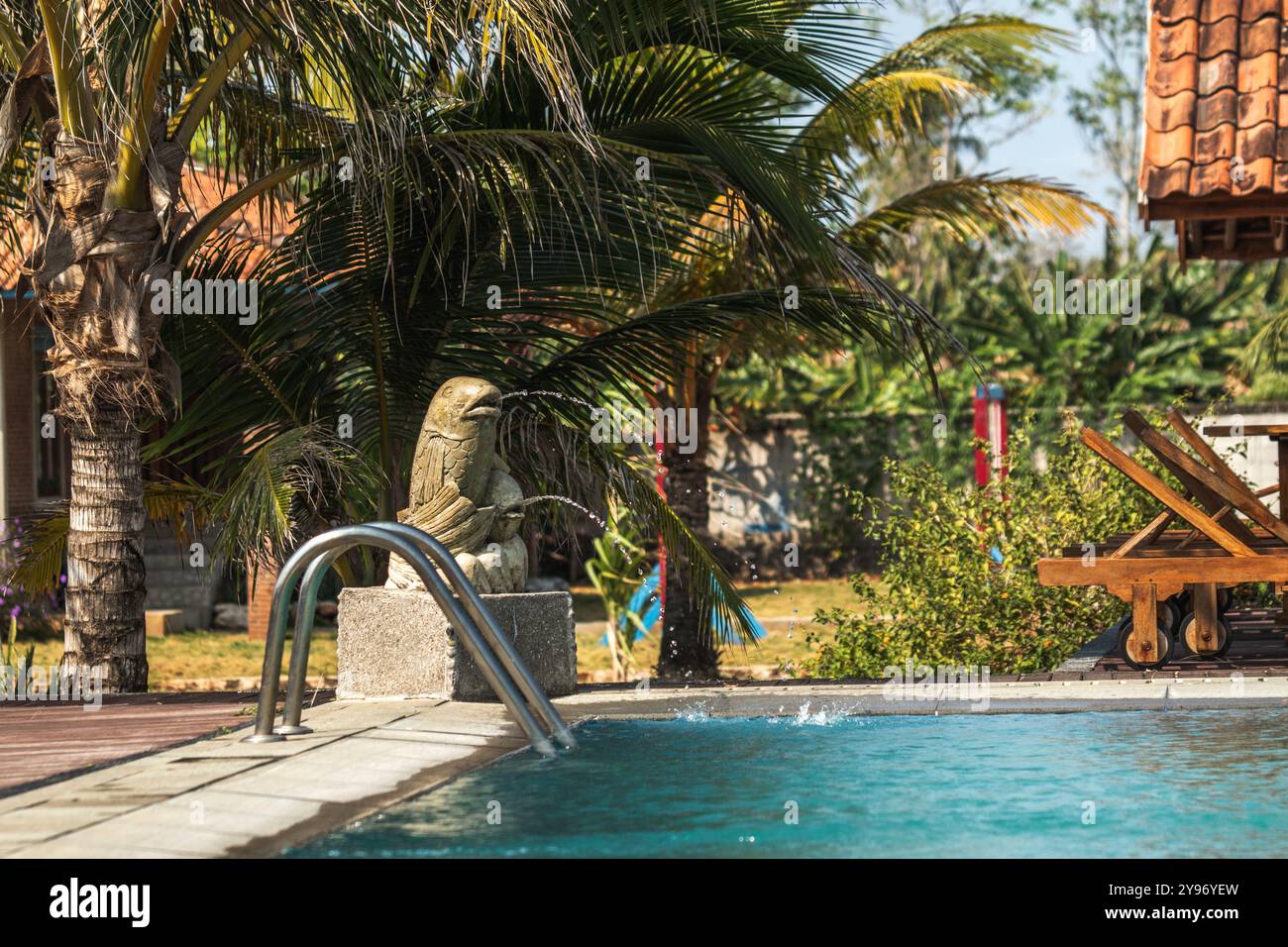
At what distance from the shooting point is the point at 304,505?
934cm

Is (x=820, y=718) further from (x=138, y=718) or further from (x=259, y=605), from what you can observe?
(x=259, y=605)

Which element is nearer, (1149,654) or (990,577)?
(1149,654)

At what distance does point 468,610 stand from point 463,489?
1382mm

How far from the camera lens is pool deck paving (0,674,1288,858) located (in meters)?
4.81

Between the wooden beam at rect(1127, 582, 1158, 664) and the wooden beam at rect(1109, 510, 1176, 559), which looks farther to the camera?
the wooden beam at rect(1109, 510, 1176, 559)

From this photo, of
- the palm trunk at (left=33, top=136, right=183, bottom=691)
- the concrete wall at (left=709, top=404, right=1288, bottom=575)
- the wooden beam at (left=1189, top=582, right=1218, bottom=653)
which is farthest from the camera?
the concrete wall at (left=709, top=404, right=1288, bottom=575)

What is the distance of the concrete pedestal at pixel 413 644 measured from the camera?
7637 millimetres

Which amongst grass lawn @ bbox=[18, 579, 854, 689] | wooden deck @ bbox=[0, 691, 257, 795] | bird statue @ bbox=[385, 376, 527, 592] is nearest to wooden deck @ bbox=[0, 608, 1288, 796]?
wooden deck @ bbox=[0, 691, 257, 795]

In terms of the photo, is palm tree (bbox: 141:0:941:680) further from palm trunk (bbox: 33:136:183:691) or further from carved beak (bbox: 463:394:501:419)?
carved beak (bbox: 463:394:501:419)

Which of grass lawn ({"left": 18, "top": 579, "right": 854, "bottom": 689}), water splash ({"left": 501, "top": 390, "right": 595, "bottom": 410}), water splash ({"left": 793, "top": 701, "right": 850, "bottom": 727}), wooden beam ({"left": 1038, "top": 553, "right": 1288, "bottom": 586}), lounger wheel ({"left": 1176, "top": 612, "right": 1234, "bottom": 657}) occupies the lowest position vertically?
grass lawn ({"left": 18, "top": 579, "right": 854, "bottom": 689})

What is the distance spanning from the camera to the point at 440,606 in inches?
255

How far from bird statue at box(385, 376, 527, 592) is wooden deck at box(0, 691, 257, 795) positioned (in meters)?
1.18

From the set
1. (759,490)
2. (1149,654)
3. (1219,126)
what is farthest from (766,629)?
(1219,126)
